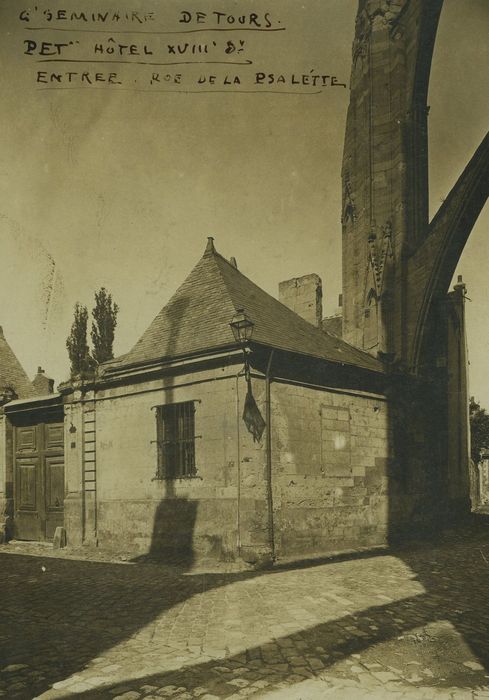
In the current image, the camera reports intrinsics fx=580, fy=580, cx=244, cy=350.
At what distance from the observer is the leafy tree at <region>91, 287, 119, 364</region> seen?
86.6ft

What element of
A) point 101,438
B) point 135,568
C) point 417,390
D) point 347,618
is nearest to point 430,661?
point 347,618

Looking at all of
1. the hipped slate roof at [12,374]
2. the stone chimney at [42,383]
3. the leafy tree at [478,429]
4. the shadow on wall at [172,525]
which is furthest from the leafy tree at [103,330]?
the leafy tree at [478,429]

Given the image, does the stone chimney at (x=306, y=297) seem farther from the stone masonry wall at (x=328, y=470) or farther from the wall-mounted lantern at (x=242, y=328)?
the wall-mounted lantern at (x=242, y=328)

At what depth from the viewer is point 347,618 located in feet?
20.1

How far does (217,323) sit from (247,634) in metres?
6.89

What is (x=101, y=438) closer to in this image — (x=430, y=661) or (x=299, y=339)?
(x=299, y=339)

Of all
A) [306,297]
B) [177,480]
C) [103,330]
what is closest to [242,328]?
[177,480]

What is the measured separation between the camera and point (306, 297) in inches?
742

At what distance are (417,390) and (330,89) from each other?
27.1 feet

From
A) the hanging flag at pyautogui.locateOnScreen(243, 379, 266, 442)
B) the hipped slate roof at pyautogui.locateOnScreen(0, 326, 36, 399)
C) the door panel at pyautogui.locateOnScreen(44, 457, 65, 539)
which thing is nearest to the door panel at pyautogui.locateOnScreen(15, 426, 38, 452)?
the door panel at pyautogui.locateOnScreen(44, 457, 65, 539)

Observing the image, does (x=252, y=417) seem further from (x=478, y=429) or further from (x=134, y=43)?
(x=478, y=429)

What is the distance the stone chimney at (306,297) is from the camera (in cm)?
1862

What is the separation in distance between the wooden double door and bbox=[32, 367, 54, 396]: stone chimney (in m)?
10.4

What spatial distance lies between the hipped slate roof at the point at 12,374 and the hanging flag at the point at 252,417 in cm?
1326
